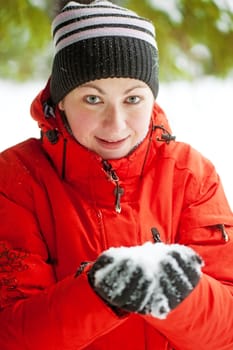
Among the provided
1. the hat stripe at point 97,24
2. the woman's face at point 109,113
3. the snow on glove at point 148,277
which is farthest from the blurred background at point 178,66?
the snow on glove at point 148,277

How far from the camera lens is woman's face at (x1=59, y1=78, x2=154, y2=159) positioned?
1138 mm

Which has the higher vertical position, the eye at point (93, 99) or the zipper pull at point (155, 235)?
the eye at point (93, 99)

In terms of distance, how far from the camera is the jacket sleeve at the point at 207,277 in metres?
1.04

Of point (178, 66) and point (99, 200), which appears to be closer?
point (99, 200)

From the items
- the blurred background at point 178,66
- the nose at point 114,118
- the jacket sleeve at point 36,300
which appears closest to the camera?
the jacket sleeve at point 36,300

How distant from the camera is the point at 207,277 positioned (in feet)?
3.60

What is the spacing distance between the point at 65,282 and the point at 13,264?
0.14m

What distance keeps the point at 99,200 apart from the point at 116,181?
6cm

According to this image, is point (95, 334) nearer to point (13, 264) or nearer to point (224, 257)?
point (13, 264)

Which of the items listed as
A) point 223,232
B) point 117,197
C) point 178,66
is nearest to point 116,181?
point 117,197

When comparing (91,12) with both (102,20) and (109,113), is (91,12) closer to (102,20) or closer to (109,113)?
(102,20)

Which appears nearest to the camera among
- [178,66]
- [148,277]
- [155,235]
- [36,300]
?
[148,277]

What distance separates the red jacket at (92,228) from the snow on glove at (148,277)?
0.14 meters

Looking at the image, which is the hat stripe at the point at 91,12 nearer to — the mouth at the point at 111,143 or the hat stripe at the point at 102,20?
the hat stripe at the point at 102,20
